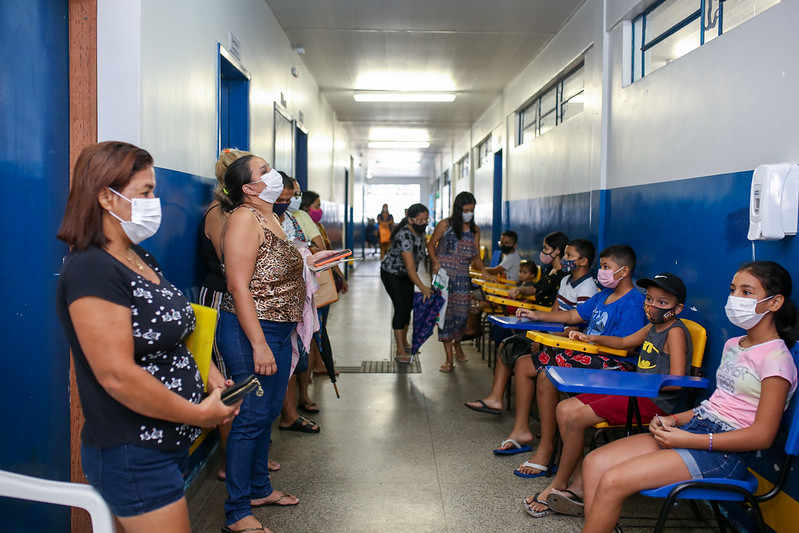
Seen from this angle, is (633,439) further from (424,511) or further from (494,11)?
(494,11)

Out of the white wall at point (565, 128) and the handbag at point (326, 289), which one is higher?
the white wall at point (565, 128)

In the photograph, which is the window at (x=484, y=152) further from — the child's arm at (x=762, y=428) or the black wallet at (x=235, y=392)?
the black wallet at (x=235, y=392)

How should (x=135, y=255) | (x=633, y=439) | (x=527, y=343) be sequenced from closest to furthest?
1. (x=135, y=255)
2. (x=633, y=439)
3. (x=527, y=343)

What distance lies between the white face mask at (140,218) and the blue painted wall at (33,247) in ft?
2.92

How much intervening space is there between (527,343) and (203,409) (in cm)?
277

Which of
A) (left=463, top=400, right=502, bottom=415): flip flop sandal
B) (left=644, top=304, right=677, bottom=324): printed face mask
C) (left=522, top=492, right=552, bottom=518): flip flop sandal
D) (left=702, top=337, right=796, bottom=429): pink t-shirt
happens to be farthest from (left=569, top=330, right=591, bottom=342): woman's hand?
(left=463, top=400, right=502, bottom=415): flip flop sandal

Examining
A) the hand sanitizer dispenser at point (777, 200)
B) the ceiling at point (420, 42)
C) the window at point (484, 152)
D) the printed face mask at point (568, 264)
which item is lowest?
the printed face mask at point (568, 264)

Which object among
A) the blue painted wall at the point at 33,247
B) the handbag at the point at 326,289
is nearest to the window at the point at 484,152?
the handbag at the point at 326,289

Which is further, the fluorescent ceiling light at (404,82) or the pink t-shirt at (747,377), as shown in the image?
the fluorescent ceiling light at (404,82)

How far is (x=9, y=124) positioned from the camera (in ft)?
7.13

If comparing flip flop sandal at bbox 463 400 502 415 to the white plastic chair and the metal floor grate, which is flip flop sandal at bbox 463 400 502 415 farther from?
the white plastic chair

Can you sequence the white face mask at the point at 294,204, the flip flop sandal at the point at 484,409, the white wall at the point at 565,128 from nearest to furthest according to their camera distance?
the flip flop sandal at the point at 484,409 < the white face mask at the point at 294,204 < the white wall at the point at 565,128

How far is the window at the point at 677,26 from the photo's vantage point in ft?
10.5

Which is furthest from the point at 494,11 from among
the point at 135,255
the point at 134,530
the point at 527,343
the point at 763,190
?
the point at 134,530
